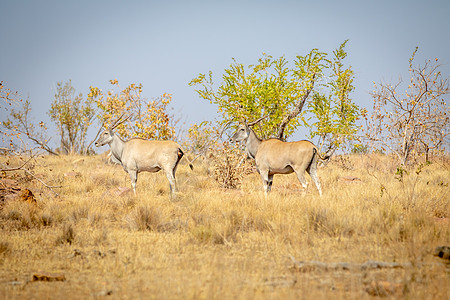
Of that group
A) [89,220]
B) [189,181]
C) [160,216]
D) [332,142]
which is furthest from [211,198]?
[332,142]

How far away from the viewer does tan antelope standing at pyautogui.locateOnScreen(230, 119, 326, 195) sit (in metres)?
12.4

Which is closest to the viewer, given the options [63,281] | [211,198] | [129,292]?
[129,292]

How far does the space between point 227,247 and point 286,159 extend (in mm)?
5287

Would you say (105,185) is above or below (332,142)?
below

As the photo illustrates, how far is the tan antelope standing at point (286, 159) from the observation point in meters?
12.4

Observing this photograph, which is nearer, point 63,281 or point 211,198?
point 63,281

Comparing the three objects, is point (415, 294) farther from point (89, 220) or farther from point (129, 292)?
point (89, 220)

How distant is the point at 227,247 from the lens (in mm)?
7789

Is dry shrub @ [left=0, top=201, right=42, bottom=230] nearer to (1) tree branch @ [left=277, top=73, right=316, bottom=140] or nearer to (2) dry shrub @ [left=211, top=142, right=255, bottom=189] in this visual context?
(2) dry shrub @ [left=211, top=142, right=255, bottom=189]

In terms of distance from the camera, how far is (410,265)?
6.09 meters

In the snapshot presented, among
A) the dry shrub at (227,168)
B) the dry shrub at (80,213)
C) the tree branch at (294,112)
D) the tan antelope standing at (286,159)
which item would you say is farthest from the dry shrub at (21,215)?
the tree branch at (294,112)

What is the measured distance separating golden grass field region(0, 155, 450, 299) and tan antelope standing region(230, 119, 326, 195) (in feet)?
3.63

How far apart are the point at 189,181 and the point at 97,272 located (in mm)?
10002

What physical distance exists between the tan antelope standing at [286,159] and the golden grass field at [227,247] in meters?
1.11
